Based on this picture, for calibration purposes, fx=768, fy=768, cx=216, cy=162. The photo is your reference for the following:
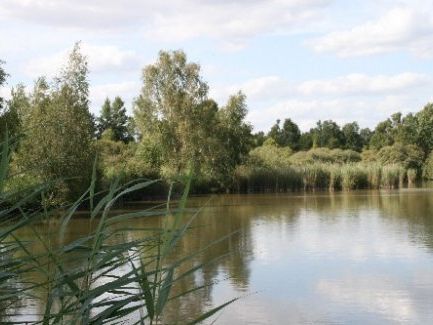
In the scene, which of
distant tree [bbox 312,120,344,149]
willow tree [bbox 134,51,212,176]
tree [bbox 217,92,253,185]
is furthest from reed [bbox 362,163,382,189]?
distant tree [bbox 312,120,344,149]

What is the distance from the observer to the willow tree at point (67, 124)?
64.3 ft

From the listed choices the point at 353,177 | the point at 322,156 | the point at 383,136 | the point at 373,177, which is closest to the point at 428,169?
the point at 322,156

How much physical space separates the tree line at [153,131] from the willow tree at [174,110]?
43 millimetres

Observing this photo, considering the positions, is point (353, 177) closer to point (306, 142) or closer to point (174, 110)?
point (174, 110)

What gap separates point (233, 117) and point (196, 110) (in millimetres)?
2310

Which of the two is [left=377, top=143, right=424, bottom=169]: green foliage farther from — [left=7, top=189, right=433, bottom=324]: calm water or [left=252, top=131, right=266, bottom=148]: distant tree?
[left=7, top=189, right=433, bottom=324]: calm water

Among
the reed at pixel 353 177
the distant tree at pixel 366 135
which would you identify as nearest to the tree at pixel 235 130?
the reed at pixel 353 177

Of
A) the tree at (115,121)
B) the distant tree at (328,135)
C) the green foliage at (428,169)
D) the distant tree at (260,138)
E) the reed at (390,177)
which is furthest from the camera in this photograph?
the distant tree at (328,135)

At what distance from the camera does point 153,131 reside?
33844 millimetres

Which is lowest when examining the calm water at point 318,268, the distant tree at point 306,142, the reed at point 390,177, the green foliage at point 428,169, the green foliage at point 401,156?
the calm water at point 318,268

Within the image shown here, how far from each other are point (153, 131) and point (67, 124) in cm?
1346

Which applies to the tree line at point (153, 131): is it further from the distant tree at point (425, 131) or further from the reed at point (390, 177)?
the reed at point (390, 177)

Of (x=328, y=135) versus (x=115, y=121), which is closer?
(x=115, y=121)

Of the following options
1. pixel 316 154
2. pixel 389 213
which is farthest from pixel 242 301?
pixel 316 154
